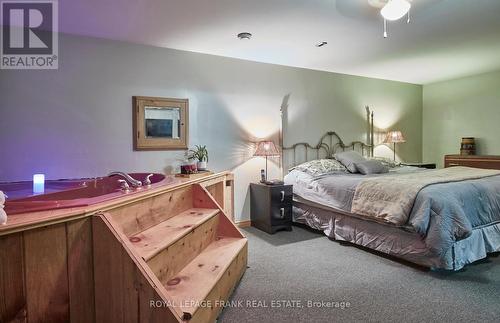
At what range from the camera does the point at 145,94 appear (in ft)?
10.9

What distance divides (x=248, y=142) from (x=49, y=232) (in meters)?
2.98

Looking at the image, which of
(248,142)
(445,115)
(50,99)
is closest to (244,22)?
(248,142)

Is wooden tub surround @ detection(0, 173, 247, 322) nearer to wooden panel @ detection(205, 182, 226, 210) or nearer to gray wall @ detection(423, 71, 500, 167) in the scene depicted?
wooden panel @ detection(205, 182, 226, 210)

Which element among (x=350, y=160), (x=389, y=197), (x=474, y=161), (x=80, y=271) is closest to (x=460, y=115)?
(x=474, y=161)

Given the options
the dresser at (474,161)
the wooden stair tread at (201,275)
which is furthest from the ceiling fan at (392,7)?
the dresser at (474,161)

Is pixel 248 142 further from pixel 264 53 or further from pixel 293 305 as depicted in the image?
pixel 293 305

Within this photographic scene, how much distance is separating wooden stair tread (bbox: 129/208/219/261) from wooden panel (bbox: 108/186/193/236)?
0.12ft

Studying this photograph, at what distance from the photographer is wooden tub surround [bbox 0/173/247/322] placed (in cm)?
110

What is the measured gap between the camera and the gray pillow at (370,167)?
3883mm

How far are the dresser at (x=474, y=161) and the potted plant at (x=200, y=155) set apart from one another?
4.37 m

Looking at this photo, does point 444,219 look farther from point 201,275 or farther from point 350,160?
point 201,275

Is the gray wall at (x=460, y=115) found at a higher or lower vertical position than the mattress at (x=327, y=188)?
higher

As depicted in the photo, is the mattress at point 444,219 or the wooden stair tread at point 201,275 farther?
the mattress at point 444,219

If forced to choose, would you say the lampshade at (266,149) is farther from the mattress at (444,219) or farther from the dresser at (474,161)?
the dresser at (474,161)
